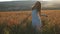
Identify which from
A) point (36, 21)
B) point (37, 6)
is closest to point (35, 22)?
point (36, 21)

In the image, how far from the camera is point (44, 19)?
126 cm

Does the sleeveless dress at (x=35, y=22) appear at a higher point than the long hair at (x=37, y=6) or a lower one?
lower

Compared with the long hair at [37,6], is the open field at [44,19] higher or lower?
lower

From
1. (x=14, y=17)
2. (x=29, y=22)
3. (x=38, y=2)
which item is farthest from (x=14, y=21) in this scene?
(x=38, y=2)

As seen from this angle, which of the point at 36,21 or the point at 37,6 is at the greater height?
the point at 37,6

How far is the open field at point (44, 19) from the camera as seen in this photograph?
1248 mm

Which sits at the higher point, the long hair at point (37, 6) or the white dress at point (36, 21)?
the long hair at point (37, 6)

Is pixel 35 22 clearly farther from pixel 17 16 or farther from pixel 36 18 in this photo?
pixel 17 16

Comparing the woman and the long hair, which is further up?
the long hair

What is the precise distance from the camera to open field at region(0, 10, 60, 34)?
1.25m

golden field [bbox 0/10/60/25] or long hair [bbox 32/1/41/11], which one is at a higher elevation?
long hair [bbox 32/1/41/11]

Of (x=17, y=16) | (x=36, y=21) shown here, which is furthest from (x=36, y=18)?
(x=17, y=16)

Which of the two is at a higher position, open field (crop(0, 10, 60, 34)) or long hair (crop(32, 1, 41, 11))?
long hair (crop(32, 1, 41, 11))

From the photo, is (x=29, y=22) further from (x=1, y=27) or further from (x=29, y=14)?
(x=1, y=27)
